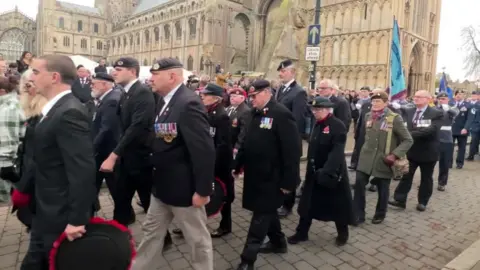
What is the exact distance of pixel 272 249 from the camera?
4648 mm

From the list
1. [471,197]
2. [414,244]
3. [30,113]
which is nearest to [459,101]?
[471,197]

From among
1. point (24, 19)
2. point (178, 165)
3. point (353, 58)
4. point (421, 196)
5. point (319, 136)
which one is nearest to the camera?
point (178, 165)

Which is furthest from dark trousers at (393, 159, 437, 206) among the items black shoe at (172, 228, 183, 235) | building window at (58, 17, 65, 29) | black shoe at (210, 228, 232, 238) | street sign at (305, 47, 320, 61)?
building window at (58, 17, 65, 29)

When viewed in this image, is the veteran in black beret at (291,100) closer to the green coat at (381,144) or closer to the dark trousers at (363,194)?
the dark trousers at (363,194)

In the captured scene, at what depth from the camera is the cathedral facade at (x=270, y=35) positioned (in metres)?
30.4

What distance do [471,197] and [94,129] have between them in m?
8.38

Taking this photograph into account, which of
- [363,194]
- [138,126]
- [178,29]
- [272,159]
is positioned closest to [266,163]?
[272,159]

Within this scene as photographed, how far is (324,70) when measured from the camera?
3700 cm

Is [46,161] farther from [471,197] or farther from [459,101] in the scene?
[459,101]

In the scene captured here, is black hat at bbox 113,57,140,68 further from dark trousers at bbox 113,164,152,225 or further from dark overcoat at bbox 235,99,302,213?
dark overcoat at bbox 235,99,302,213

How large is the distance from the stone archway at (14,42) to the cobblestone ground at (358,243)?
95.1 metres

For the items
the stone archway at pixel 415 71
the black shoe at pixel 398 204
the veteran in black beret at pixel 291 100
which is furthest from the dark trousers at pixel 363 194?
the stone archway at pixel 415 71

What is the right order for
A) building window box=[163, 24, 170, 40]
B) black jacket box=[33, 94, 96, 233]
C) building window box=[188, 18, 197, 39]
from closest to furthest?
1. black jacket box=[33, 94, 96, 233]
2. building window box=[188, 18, 197, 39]
3. building window box=[163, 24, 170, 40]

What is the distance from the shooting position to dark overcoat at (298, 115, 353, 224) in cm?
478
